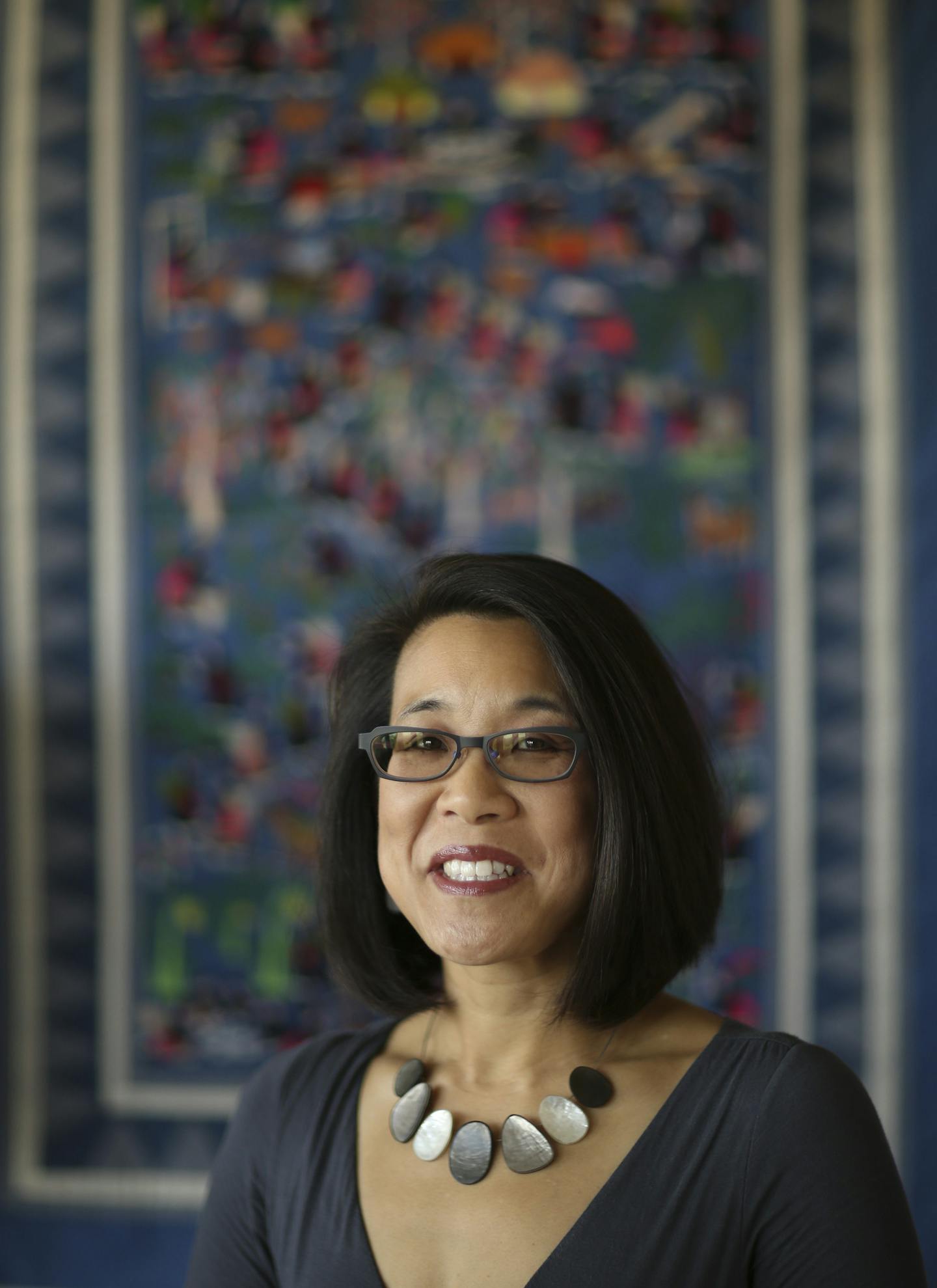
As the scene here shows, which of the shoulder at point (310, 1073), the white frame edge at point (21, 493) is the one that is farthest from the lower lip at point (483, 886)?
the white frame edge at point (21, 493)

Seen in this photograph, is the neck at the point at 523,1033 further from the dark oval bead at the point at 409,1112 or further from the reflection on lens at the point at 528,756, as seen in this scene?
the reflection on lens at the point at 528,756

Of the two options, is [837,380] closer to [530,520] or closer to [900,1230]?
[530,520]

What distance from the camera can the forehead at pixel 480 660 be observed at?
4.06 feet

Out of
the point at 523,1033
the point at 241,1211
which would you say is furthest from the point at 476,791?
the point at 241,1211

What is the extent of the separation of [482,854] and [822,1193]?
42 cm

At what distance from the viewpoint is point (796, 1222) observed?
43.2 inches

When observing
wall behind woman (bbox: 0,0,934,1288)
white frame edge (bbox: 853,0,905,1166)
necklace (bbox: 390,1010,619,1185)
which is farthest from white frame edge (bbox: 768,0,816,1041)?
necklace (bbox: 390,1010,619,1185)

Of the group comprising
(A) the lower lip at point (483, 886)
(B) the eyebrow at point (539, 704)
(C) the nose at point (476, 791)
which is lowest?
(A) the lower lip at point (483, 886)

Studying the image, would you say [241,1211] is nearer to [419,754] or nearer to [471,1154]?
[471,1154]

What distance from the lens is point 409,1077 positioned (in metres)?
1.34

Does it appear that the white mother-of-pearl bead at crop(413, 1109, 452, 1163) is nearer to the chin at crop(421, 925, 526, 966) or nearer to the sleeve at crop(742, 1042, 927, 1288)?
the chin at crop(421, 925, 526, 966)

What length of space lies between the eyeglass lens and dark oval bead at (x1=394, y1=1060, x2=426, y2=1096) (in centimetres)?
33

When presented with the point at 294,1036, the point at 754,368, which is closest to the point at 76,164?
the point at 754,368

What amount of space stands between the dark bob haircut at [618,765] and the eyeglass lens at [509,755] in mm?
31
